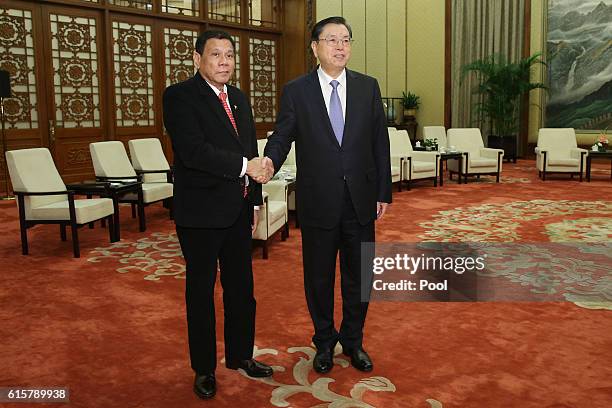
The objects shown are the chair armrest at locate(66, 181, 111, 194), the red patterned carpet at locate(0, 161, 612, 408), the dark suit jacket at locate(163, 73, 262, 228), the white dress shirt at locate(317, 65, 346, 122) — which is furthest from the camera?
the chair armrest at locate(66, 181, 111, 194)

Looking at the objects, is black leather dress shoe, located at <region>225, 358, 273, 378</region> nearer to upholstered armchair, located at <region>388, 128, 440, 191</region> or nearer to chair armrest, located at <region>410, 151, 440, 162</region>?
upholstered armchair, located at <region>388, 128, 440, 191</region>

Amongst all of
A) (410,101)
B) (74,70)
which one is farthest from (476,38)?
(74,70)

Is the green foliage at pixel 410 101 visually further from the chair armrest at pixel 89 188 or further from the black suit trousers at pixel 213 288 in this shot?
the black suit trousers at pixel 213 288

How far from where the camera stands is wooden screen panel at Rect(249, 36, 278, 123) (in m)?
12.0

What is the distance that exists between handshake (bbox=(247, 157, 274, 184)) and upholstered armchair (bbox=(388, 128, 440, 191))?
20.5ft

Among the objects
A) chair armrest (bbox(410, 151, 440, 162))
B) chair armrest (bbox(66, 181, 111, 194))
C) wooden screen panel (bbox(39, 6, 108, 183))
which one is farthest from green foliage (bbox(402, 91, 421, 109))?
chair armrest (bbox(66, 181, 111, 194))

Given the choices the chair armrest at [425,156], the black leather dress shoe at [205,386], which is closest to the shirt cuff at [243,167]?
the black leather dress shoe at [205,386]

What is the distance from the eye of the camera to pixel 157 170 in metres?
7.16

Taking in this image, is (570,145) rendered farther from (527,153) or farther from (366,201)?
(366,201)

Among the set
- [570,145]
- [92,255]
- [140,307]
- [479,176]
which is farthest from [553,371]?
[570,145]

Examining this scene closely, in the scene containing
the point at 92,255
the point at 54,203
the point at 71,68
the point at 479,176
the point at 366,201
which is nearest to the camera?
the point at 366,201

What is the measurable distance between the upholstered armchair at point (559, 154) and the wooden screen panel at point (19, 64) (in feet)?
26.3

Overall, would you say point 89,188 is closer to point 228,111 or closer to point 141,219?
point 141,219

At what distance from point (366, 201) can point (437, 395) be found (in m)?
0.88
